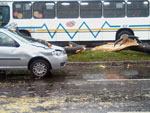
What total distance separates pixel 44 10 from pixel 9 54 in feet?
28.6

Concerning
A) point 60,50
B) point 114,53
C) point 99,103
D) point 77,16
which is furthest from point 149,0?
point 99,103

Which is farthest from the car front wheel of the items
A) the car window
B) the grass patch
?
the grass patch

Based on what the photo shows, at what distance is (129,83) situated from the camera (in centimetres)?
845

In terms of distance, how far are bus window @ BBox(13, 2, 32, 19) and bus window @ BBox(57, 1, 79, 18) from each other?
1742 millimetres

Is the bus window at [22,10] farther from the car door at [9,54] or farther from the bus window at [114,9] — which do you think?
the car door at [9,54]

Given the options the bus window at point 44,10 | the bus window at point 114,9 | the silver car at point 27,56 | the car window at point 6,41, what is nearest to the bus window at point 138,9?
the bus window at point 114,9

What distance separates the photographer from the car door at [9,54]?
9.36 m

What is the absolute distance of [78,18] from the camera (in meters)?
17.6

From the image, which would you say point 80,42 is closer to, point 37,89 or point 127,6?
point 127,6

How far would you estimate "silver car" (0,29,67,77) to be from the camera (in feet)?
30.7

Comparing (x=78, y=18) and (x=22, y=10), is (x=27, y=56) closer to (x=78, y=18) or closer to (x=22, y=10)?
(x=78, y=18)

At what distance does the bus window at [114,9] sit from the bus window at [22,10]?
179 inches

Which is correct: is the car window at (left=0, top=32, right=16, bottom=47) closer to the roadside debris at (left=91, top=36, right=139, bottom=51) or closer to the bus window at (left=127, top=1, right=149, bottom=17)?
the roadside debris at (left=91, top=36, right=139, bottom=51)

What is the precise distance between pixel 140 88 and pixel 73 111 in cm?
271
